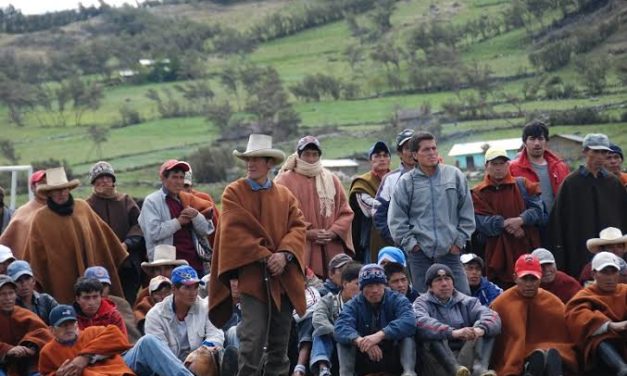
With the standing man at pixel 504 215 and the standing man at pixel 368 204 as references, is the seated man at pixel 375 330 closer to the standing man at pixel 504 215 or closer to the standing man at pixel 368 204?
the standing man at pixel 504 215

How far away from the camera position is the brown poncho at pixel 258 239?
1117cm

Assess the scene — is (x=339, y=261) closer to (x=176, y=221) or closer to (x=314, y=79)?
(x=176, y=221)

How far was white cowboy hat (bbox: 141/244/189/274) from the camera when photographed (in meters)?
13.3

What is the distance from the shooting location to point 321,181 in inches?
543

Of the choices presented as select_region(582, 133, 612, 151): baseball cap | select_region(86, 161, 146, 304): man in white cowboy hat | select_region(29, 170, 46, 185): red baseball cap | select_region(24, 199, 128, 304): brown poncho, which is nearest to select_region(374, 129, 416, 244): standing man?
select_region(582, 133, 612, 151): baseball cap

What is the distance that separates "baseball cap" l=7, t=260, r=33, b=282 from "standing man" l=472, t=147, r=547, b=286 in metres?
4.08

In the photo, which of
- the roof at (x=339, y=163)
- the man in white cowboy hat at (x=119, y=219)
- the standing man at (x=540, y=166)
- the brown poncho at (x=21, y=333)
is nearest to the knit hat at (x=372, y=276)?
the brown poncho at (x=21, y=333)

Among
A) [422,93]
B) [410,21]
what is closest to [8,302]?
[422,93]

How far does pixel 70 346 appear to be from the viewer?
11445 millimetres

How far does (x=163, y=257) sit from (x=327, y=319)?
2.04 meters

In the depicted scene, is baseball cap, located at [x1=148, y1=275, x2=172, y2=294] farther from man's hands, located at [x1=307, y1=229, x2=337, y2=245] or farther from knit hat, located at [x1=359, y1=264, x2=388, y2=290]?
knit hat, located at [x1=359, y1=264, x2=388, y2=290]

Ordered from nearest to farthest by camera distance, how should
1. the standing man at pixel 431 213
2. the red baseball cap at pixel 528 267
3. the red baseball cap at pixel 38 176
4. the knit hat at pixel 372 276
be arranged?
1. the knit hat at pixel 372 276
2. the red baseball cap at pixel 528 267
3. the standing man at pixel 431 213
4. the red baseball cap at pixel 38 176

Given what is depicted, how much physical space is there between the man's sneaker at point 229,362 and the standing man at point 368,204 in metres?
2.64

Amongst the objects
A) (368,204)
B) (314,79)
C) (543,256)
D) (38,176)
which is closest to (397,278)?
(543,256)
